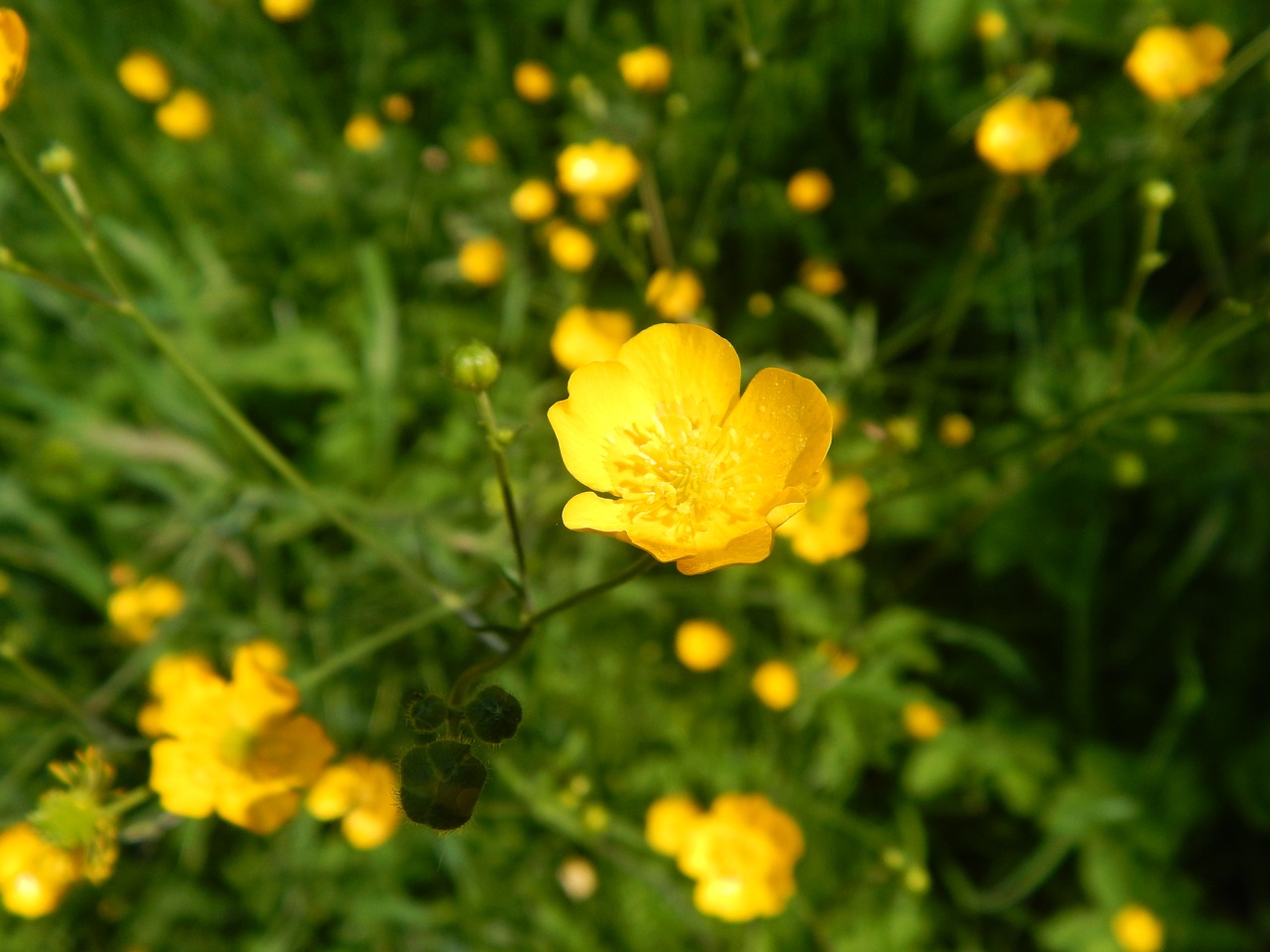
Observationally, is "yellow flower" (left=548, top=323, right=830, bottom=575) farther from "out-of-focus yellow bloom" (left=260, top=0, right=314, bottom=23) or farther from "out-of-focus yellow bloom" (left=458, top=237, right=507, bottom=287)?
"out-of-focus yellow bloom" (left=260, top=0, right=314, bottom=23)

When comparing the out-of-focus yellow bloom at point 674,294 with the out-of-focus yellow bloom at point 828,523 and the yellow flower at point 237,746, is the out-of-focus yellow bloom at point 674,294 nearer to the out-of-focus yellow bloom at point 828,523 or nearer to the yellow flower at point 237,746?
the out-of-focus yellow bloom at point 828,523

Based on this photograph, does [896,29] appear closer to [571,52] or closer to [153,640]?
[571,52]

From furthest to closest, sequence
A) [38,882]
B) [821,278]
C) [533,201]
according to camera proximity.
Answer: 1. [533,201]
2. [821,278]
3. [38,882]

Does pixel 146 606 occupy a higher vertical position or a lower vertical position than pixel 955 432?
higher

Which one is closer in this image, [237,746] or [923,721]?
[237,746]

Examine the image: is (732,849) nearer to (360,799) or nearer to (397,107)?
(360,799)

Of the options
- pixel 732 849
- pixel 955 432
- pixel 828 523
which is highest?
pixel 828 523

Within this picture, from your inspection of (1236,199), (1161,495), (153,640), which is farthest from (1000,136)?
(153,640)

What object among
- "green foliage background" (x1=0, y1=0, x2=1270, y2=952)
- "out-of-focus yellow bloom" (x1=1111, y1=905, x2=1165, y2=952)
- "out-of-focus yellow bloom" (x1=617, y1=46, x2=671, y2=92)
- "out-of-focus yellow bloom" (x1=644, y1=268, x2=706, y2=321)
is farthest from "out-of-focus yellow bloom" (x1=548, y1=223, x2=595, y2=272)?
"out-of-focus yellow bloom" (x1=1111, y1=905, x2=1165, y2=952)

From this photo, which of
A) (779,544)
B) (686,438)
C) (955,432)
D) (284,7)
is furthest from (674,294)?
(284,7)
